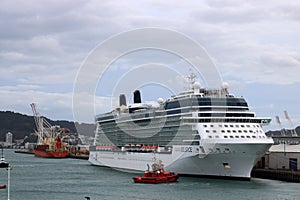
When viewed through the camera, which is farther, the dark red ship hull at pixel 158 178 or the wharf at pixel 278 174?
the wharf at pixel 278 174

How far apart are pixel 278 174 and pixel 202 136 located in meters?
12.6

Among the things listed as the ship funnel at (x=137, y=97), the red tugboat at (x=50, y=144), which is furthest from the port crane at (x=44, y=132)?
the ship funnel at (x=137, y=97)

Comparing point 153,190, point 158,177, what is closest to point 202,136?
point 158,177

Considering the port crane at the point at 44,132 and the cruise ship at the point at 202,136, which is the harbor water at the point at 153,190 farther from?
the port crane at the point at 44,132

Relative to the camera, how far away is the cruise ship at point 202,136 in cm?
5141

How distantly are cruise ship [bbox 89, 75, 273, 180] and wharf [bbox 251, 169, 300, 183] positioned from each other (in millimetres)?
6742

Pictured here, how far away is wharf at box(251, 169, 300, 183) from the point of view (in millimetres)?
57781

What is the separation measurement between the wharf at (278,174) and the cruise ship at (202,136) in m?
6.74

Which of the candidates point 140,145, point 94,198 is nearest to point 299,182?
point 140,145

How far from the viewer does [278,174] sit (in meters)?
59.8

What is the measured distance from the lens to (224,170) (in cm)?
5212

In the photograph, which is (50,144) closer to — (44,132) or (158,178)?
(44,132)

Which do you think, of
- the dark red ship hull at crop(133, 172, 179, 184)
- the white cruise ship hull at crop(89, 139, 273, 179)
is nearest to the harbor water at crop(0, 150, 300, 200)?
the dark red ship hull at crop(133, 172, 179, 184)

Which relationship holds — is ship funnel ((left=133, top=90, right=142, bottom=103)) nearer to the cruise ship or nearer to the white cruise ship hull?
the cruise ship
